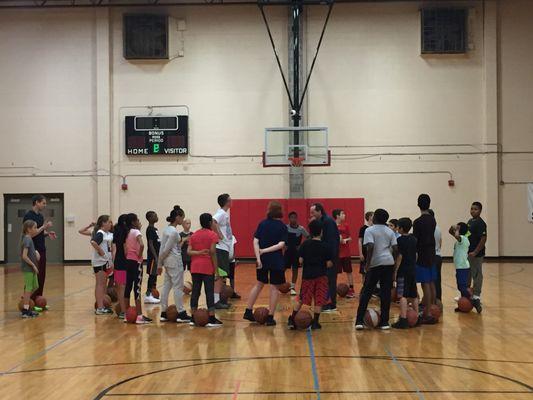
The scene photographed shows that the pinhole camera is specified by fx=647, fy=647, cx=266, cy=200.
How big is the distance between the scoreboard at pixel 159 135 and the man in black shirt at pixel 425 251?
13.4 meters

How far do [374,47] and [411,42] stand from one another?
125 cm

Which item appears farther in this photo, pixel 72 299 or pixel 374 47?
pixel 374 47

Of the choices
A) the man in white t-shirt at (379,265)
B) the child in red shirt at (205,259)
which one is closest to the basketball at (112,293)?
the child in red shirt at (205,259)

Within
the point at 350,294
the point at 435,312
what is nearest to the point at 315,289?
the point at 435,312

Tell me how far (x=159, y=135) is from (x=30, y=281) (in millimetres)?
12030

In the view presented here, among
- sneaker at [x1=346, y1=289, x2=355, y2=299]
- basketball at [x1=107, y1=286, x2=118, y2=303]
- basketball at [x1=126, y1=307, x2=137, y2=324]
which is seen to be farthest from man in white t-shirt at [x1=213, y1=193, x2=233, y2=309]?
sneaker at [x1=346, y1=289, x2=355, y2=299]

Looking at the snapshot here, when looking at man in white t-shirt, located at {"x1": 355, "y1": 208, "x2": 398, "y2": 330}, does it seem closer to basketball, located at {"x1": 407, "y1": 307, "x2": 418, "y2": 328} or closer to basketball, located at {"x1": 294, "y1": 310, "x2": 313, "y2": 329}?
basketball, located at {"x1": 407, "y1": 307, "x2": 418, "y2": 328}

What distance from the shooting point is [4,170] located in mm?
22109

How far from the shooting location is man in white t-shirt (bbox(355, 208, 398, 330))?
28.8 ft

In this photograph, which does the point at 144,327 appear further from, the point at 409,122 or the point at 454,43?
the point at 454,43

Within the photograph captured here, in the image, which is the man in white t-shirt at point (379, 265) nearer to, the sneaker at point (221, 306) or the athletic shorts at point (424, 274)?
the athletic shorts at point (424, 274)

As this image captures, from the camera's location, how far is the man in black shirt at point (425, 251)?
927 cm

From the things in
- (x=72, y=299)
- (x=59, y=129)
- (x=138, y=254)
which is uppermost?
(x=59, y=129)

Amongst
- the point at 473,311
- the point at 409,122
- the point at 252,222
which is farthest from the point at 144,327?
the point at 409,122
